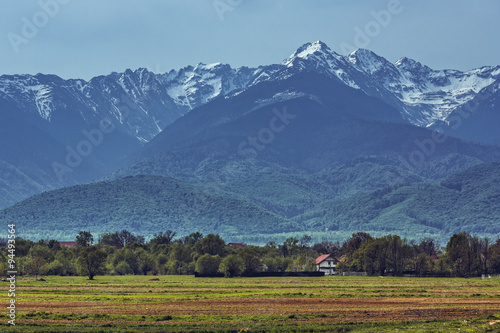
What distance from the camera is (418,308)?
87.1 m

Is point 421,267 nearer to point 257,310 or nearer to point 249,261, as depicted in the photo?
point 249,261

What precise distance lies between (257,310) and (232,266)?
92.1m

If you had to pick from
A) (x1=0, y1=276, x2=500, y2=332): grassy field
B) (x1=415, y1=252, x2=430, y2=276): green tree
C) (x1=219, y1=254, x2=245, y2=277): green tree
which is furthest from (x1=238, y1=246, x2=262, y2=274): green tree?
(x1=0, y1=276, x2=500, y2=332): grassy field

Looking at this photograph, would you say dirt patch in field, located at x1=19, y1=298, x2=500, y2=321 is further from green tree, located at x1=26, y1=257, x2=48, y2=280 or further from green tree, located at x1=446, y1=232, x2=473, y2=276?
green tree, located at x1=26, y1=257, x2=48, y2=280

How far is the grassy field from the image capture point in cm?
7156

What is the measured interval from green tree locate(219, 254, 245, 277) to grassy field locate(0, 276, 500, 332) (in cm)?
5825

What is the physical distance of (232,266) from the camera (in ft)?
581

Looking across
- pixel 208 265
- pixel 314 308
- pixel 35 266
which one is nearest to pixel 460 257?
pixel 208 265

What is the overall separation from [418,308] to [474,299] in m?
14.6

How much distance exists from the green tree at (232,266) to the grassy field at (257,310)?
58253 millimetres

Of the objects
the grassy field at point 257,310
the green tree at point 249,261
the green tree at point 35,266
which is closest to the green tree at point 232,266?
the green tree at point 249,261

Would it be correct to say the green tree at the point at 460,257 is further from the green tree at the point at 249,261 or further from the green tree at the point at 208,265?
the green tree at the point at 208,265

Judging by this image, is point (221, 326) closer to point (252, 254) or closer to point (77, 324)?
point (77, 324)

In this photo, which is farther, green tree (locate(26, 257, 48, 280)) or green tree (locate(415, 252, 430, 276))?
green tree (locate(415, 252, 430, 276))
